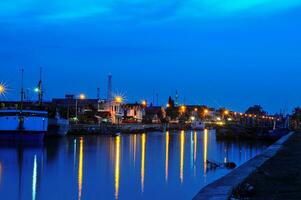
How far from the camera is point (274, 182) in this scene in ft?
90.5

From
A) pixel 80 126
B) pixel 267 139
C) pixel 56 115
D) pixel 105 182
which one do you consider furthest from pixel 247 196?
pixel 80 126

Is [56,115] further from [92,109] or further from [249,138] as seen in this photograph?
[92,109]

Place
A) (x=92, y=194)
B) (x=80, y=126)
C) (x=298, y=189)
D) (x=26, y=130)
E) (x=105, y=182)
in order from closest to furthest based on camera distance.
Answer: (x=298, y=189) < (x=92, y=194) < (x=105, y=182) < (x=26, y=130) < (x=80, y=126)

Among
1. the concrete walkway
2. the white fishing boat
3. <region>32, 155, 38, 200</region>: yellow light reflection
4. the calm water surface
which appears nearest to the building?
the white fishing boat

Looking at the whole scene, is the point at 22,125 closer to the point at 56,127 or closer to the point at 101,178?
the point at 56,127

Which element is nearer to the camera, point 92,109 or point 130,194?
point 130,194

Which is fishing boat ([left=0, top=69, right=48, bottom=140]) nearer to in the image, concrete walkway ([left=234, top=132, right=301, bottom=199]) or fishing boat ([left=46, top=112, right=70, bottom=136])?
fishing boat ([left=46, top=112, right=70, bottom=136])

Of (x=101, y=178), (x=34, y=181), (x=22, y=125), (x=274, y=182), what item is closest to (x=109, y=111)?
(x=22, y=125)

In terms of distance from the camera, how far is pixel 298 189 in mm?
24188

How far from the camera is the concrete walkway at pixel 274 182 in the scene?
22.8 metres

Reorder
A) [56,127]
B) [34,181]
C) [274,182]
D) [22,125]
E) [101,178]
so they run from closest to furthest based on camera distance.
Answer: [274,182], [34,181], [101,178], [22,125], [56,127]

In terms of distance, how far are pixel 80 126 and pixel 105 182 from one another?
99514 millimetres

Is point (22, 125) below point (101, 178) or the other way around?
the other way around

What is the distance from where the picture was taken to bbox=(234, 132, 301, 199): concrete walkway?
22812 mm
